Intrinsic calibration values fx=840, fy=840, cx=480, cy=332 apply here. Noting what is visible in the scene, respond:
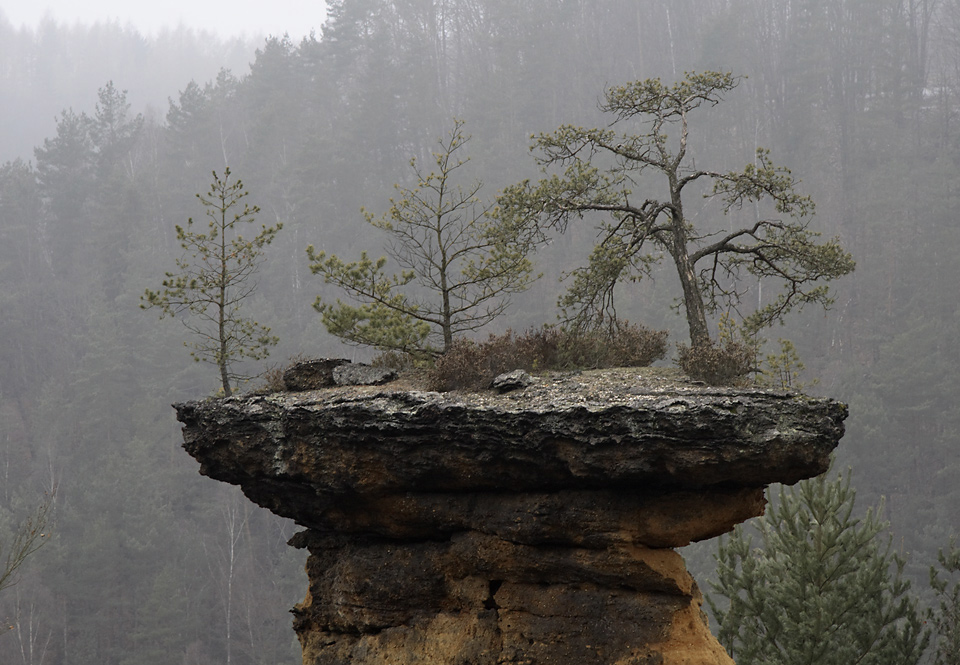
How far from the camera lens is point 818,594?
13.6 m

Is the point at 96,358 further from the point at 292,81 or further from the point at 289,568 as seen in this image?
the point at 292,81

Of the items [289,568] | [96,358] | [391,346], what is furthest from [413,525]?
[96,358]

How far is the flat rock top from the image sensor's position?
8617mm

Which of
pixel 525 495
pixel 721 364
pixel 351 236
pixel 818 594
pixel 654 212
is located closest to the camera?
pixel 525 495

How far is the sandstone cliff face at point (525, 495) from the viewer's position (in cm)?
874

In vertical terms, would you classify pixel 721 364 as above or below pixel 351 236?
below

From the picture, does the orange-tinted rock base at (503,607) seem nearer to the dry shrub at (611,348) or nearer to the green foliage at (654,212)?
the dry shrub at (611,348)

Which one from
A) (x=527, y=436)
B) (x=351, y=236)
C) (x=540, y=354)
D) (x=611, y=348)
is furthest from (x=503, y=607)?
(x=351, y=236)

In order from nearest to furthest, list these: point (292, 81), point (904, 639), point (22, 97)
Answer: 1. point (904, 639)
2. point (292, 81)
3. point (22, 97)

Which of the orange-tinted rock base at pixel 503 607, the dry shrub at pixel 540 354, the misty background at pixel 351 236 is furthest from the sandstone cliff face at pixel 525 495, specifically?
the misty background at pixel 351 236

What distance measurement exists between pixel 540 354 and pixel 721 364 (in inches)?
106

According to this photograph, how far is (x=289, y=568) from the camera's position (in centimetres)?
3831

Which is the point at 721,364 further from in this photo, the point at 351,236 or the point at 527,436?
the point at 351,236

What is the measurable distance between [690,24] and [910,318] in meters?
31.8
